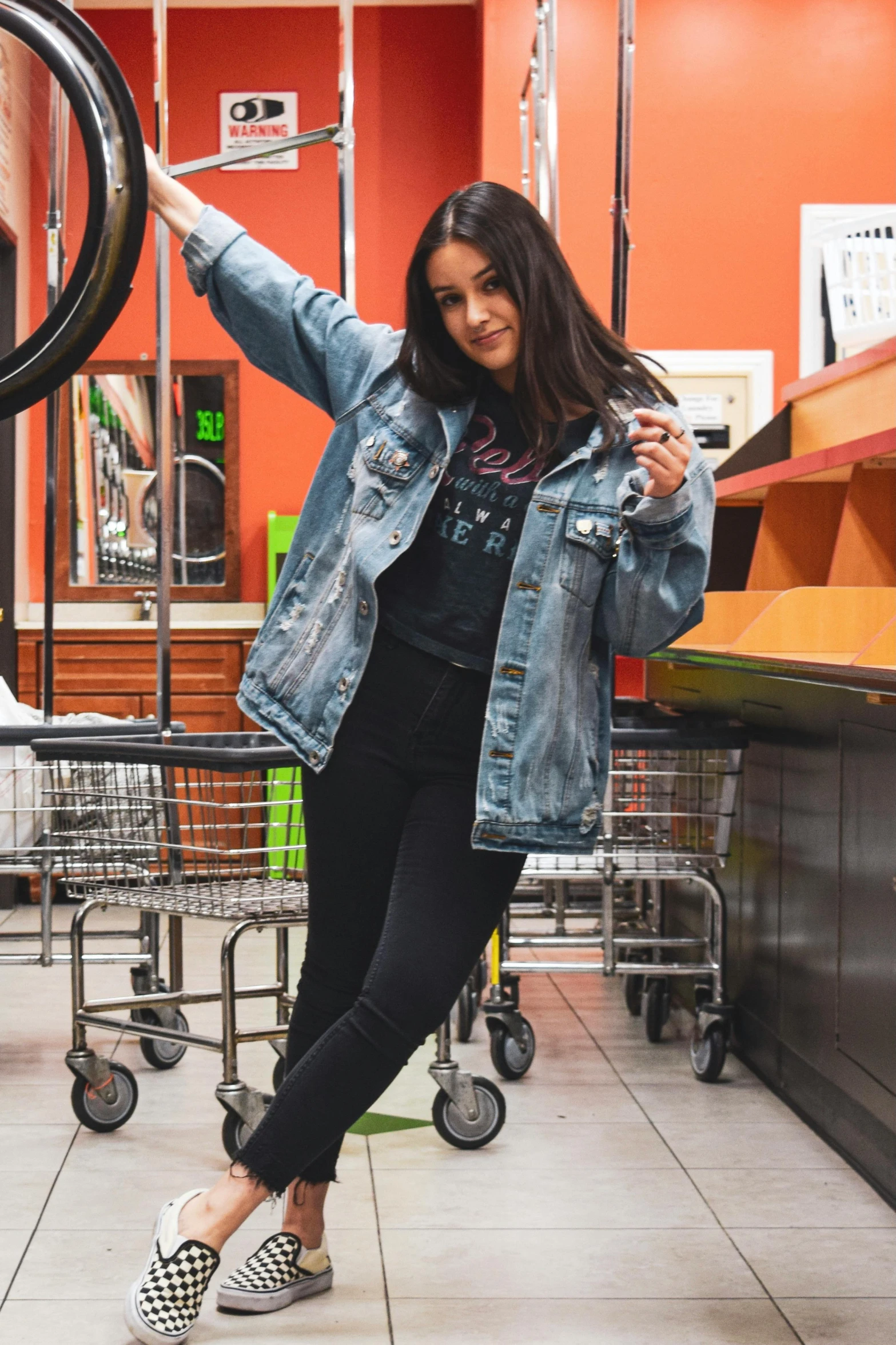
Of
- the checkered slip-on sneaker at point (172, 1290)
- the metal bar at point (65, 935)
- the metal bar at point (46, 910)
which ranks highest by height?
the metal bar at point (46, 910)

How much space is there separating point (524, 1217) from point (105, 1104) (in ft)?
3.08

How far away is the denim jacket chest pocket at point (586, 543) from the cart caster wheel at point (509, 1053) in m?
1.68

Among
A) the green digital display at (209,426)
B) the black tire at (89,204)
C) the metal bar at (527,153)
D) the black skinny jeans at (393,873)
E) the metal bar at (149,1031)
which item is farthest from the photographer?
the green digital display at (209,426)

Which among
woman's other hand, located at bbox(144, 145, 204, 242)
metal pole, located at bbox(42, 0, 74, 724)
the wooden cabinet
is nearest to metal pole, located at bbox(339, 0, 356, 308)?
metal pole, located at bbox(42, 0, 74, 724)

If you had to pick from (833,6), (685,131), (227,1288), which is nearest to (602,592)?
(227,1288)

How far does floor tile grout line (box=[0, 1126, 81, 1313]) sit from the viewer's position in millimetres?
2051

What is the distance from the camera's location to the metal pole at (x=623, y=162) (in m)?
3.18

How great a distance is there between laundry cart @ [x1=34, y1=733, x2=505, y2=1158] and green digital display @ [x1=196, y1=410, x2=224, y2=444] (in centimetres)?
395

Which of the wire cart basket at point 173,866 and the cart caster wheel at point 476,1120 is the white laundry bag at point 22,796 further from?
the cart caster wheel at point 476,1120

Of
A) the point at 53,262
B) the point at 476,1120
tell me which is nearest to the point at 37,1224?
the point at 476,1120

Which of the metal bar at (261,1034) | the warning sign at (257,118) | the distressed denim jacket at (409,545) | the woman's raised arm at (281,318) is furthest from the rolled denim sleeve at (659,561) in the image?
the warning sign at (257,118)

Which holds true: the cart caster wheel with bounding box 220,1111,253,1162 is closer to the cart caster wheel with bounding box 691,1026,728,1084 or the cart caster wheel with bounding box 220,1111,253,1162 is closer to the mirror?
the cart caster wheel with bounding box 691,1026,728,1084

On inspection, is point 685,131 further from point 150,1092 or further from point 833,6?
point 150,1092

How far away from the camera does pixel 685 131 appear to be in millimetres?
5934
